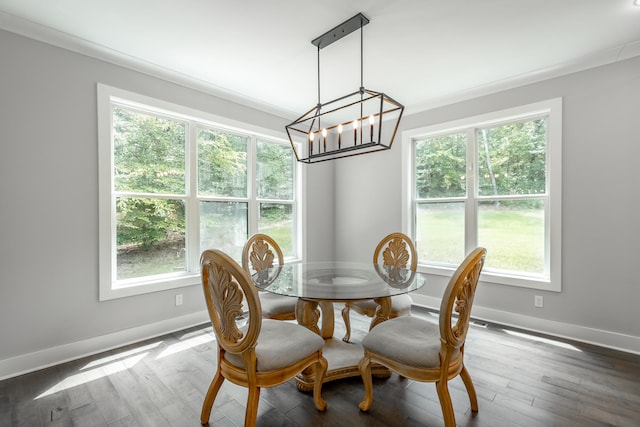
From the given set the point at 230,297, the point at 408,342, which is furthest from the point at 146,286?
the point at 408,342

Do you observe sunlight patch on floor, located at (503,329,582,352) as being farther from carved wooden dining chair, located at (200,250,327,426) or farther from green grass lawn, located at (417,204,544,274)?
carved wooden dining chair, located at (200,250,327,426)

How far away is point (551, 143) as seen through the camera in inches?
121

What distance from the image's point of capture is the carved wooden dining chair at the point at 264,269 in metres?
2.55

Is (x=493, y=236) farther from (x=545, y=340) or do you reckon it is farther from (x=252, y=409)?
(x=252, y=409)

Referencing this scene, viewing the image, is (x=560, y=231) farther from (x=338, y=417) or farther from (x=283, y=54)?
(x=283, y=54)

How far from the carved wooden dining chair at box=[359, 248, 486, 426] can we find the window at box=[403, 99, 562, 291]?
6.78 ft

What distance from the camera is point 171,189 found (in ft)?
10.6

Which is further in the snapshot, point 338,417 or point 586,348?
point 586,348

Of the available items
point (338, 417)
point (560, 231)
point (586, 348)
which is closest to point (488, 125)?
point (560, 231)

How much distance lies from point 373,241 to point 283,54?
9.24 ft

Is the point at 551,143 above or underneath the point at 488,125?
underneath

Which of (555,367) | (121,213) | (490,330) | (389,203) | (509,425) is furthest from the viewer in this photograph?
(389,203)

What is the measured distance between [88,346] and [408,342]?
2.68 m

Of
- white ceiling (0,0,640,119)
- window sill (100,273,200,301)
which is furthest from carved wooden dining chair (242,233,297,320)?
white ceiling (0,0,640,119)
